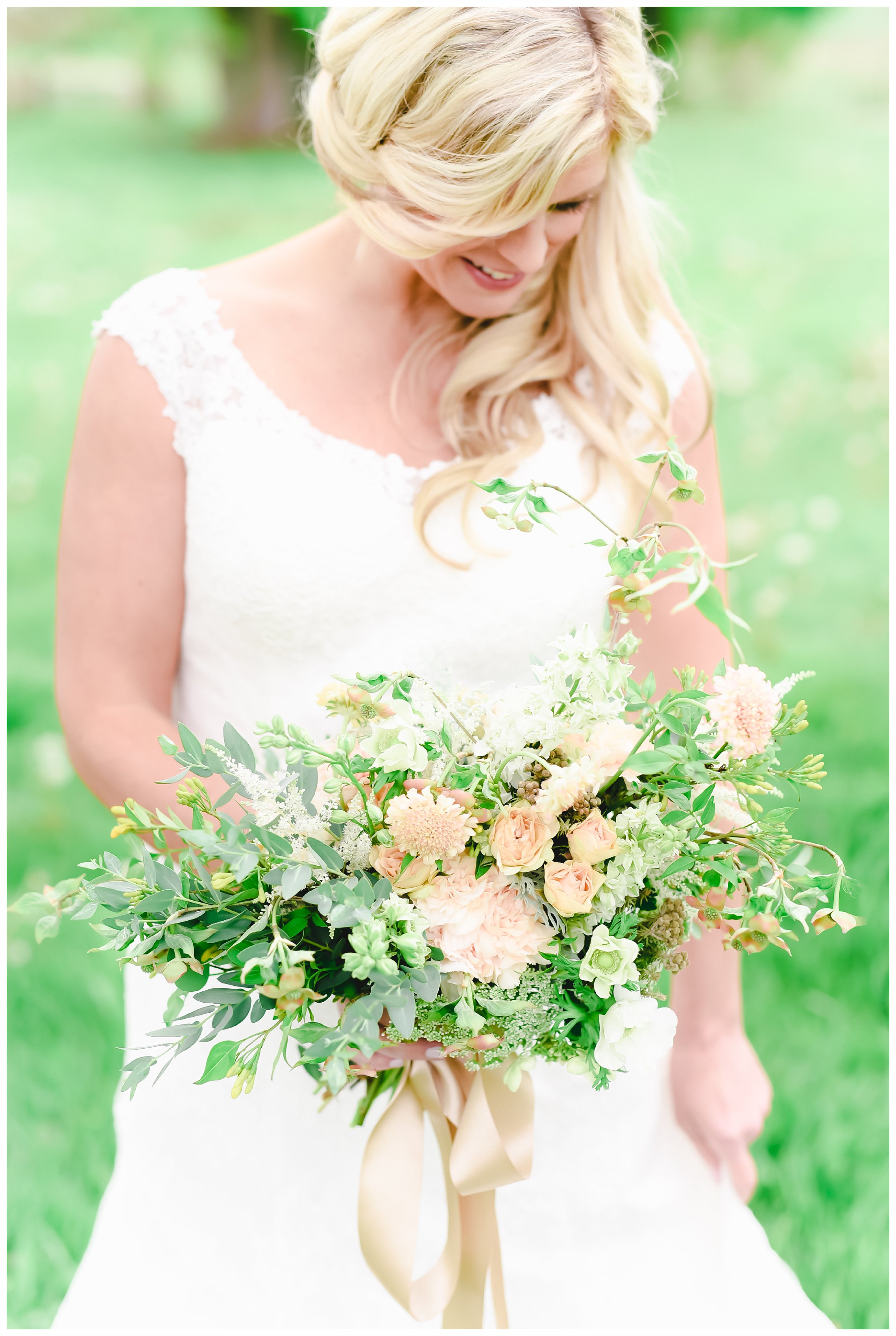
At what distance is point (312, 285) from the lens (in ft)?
6.57

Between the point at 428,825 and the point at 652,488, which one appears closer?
the point at 652,488

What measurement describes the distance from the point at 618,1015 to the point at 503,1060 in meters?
0.23

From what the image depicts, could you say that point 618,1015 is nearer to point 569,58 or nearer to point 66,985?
point 569,58

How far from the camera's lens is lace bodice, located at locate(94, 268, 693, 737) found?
188cm

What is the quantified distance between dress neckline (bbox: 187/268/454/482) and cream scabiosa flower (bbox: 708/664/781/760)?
0.89 metres

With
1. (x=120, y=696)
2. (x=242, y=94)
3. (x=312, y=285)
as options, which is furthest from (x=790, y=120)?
(x=120, y=696)

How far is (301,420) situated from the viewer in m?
1.91

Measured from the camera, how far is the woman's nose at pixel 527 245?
1.72 m

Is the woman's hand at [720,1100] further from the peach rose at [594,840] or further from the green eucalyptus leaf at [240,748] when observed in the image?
the green eucalyptus leaf at [240,748]

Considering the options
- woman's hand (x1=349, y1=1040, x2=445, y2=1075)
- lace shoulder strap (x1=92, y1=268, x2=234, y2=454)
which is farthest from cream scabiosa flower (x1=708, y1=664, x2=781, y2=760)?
lace shoulder strap (x1=92, y1=268, x2=234, y2=454)

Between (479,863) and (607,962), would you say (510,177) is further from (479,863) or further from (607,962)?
(607,962)

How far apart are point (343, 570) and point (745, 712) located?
90cm

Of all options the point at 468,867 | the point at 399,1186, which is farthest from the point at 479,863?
the point at 399,1186

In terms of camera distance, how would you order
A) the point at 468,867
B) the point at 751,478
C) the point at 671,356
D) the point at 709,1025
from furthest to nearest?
1. the point at 751,478
2. the point at 709,1025
3. the point at 671,356
4. the point at 468,867
